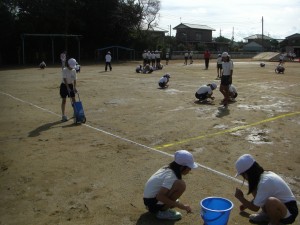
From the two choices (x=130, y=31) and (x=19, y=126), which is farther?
(x=130, y=31)

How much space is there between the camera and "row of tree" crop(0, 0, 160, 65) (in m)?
40.2

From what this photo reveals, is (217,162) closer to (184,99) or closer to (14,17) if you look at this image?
(184,99)

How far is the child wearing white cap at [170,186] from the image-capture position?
425cm

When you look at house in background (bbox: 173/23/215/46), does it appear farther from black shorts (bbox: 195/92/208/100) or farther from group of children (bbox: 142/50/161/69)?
black shorts (bbox: 195/92/208/100)

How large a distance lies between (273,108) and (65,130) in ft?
22.8

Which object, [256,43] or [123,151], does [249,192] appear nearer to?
[123,151]

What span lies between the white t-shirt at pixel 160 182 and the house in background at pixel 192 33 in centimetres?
7365

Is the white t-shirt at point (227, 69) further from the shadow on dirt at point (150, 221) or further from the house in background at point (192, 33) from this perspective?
the house in background at point (192, 33)

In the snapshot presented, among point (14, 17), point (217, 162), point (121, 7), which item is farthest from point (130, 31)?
point (217, 162)

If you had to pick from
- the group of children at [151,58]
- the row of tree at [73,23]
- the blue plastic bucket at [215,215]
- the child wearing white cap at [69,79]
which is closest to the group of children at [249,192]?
the blue plastic bucket at [215,215]

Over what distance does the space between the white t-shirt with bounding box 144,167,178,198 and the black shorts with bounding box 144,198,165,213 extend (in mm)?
58

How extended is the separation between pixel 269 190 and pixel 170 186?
1113mm

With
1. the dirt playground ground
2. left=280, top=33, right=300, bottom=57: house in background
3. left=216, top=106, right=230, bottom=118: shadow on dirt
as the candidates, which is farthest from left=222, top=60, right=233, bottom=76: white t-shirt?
left=280, top=33, right=300, bottom=57: house in background

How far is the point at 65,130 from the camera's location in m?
9.00
